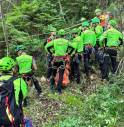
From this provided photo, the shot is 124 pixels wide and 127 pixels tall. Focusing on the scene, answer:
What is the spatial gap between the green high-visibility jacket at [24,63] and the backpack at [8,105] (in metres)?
2.49

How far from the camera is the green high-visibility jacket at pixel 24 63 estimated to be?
17.1 ft

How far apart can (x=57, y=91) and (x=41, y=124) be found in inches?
68.0

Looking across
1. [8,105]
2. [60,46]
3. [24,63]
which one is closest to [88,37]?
[60,46]

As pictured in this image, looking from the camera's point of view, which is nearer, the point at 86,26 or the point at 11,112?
the point at 11,112

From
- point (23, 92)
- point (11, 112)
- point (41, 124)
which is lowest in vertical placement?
point (41, 124)

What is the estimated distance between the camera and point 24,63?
207 inches

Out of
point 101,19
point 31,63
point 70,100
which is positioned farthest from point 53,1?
point 70,100

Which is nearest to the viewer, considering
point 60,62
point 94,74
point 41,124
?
point 41,124

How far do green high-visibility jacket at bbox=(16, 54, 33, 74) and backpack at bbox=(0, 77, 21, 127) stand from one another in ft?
8.16

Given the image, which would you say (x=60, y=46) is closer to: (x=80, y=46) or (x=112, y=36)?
(x=80, y=46)

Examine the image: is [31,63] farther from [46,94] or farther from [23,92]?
[23,92]

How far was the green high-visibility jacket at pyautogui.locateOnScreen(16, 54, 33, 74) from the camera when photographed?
5213 mm

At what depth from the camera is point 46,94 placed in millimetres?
6035

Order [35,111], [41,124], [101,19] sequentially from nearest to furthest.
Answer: [41,124] → [35,111] → [101,19]
